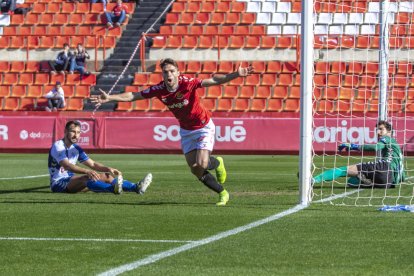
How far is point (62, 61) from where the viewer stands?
37.0 m

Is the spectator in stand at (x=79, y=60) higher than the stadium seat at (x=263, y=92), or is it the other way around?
the spectator in stand at (x=79, y=60)

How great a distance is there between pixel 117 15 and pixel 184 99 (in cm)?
2566

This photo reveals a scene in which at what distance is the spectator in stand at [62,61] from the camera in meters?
36.7

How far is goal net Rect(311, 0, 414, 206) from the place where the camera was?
1686 centimetres

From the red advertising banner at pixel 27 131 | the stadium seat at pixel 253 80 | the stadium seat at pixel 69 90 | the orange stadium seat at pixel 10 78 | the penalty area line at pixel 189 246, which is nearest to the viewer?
the penalty area line at pixel 189 246

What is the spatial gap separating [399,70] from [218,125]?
602 cm

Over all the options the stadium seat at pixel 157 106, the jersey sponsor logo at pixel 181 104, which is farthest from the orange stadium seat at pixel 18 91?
the jersey sponsor logo at pixel 181 104

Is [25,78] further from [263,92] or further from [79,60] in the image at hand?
[263,92]

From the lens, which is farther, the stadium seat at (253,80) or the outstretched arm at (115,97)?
the stadium seat at (253,80)

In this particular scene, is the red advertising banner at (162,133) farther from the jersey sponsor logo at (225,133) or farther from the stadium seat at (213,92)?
the stadium seat at (213,92)

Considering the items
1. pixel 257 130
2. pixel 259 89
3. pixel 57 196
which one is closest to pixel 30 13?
pixel 259 89

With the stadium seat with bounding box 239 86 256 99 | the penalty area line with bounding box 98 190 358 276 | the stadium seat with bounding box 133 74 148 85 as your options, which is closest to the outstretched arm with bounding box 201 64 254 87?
the penalty area line with bounding box 98 190 358 276

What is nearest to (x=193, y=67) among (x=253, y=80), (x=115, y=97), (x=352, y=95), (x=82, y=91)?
(x=253, y=80)

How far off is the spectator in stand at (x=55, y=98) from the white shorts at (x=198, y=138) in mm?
21535
